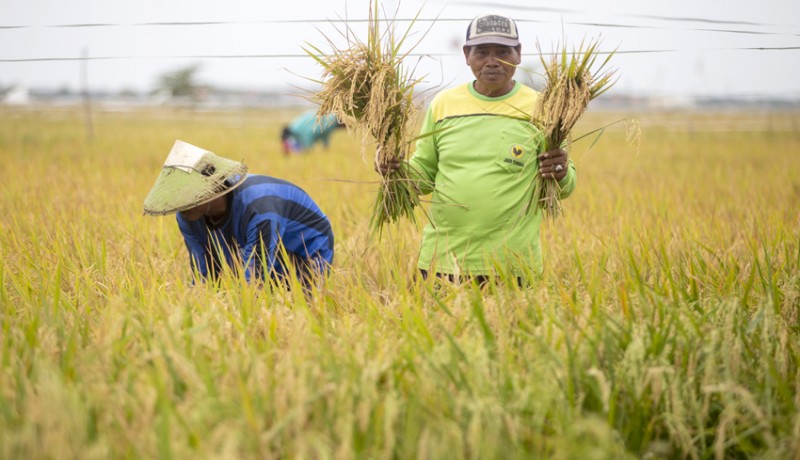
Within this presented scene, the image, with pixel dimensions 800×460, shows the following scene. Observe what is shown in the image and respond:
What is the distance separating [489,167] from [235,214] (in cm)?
102

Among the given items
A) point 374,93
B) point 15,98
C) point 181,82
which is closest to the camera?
point 374,93

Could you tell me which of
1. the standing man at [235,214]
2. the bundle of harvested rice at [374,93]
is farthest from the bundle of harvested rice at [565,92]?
the standing man at [235,214]

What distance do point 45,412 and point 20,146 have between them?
910cm

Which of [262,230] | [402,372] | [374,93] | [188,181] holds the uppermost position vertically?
[374,93]

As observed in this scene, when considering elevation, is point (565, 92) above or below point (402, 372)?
above

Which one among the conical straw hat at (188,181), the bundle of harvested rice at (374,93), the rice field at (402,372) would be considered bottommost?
the rice field at (402,372)

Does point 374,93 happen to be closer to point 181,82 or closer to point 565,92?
point 565,92

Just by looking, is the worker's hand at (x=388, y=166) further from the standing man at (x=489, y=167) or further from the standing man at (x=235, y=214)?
the standing man at (x=235, y=214)

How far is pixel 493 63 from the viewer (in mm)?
2111

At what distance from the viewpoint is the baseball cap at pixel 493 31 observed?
2.06 m

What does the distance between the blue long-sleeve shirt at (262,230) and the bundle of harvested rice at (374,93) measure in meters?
0.50

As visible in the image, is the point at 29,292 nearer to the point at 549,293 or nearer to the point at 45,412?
the point at 45,412

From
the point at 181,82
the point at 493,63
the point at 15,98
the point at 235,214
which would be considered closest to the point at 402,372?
the point at 493,63

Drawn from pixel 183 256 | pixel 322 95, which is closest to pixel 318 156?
pixel 183 256
